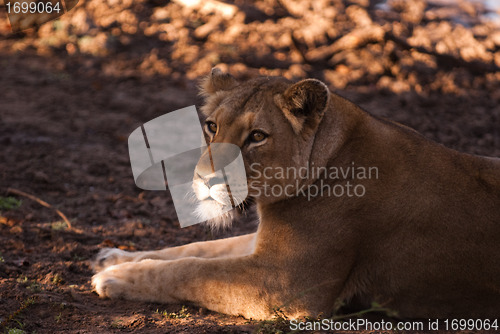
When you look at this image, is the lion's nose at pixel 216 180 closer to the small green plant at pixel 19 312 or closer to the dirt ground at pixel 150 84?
the dirt ground at pixel 150 84

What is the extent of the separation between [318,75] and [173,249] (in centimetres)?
646

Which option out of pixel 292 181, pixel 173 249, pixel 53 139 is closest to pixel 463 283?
pixel 292 181

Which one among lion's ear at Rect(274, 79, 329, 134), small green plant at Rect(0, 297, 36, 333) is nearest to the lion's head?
lion's ear at Rect(274, 79, 329, 134)

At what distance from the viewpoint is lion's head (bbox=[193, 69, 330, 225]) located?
14.1 feet

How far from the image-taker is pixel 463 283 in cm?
418

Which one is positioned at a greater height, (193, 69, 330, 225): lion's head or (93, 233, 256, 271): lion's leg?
(193, 69, 330, 225): lion's head

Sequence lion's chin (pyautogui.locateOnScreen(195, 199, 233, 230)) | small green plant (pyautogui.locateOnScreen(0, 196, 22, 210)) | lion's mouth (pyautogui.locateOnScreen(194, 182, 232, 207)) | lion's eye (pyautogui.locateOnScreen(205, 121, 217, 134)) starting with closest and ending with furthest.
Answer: lion's mouth (pyautogui.locateOnScreen(194, 182, 232, 207)) → lion's chin (pyautogui.locateOnScreen(195, 199, 233, 230)) → lion's eye (pyautogui.locateOnScreen(205, 121, 217, 134)) → small green plant (pyautogui.locateOnScreen(0, 196, 22, 210))

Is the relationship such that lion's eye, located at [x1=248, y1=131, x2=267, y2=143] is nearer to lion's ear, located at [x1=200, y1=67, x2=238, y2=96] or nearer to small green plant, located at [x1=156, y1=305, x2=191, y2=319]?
lion's ear, located at [x1=200, y1=67, x2=238, y2=96]

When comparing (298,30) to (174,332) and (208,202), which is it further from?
A: (174,332)

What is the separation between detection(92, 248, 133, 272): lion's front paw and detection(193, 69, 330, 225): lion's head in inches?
49.9

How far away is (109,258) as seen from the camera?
533 centimetres

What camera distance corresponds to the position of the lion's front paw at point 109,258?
5.28m

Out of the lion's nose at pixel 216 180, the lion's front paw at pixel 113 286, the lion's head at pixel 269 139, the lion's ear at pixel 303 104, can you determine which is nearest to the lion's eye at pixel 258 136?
the lion's head at pixel 269 139

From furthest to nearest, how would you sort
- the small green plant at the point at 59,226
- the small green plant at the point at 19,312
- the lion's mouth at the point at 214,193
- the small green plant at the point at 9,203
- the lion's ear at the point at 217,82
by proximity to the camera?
the small green plant at the point at 9,203 < the small green plant at the point at 59,226 < the lion's ear at the point at 217,82 < the lion's mouth at the point at 214,193 < the small green plant at the point at 19,312
